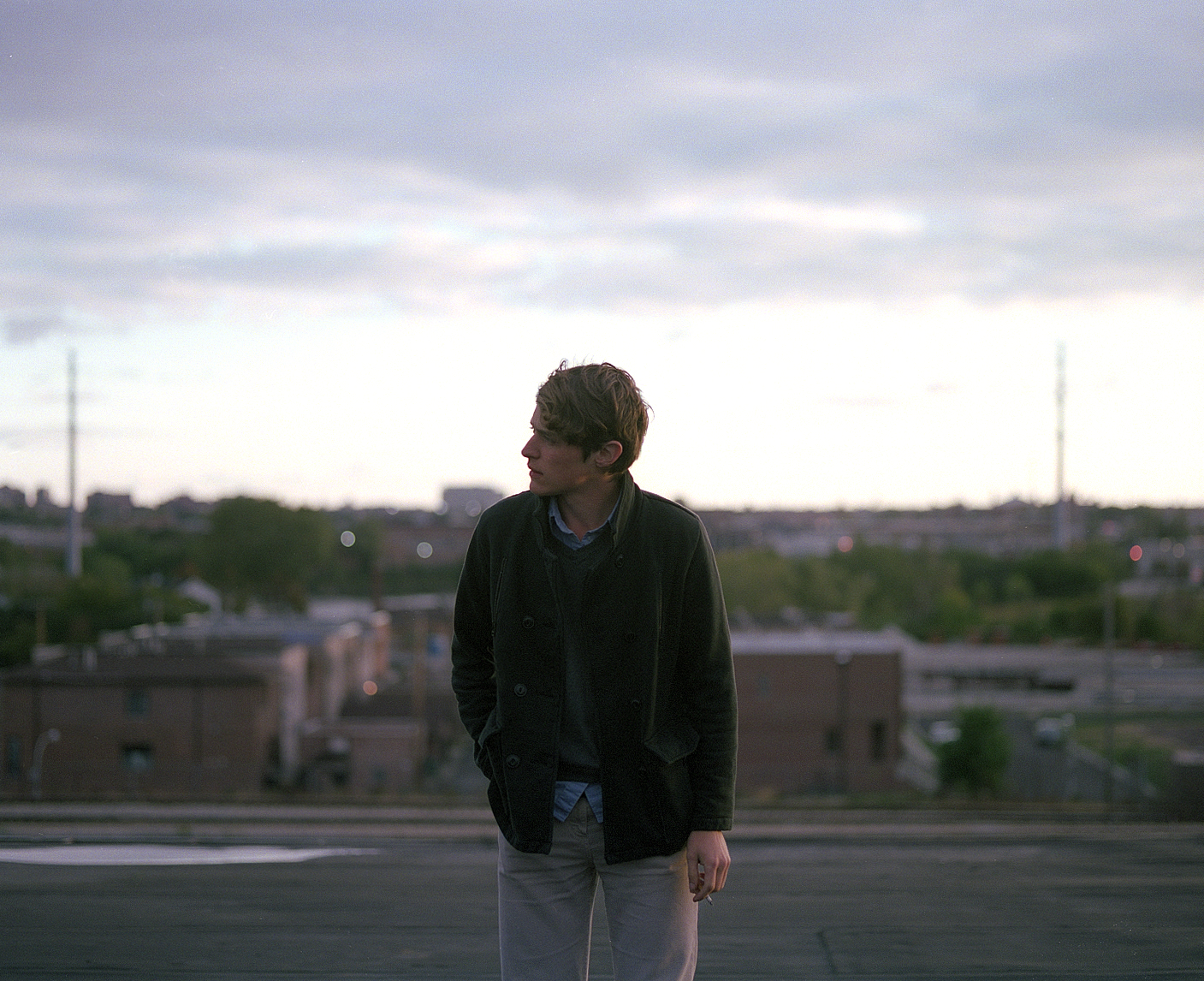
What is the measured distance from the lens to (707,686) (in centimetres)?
166

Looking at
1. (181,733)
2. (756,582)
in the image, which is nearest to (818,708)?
(181,733)

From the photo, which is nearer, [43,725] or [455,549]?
[43,725]

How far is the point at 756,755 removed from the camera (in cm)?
2175

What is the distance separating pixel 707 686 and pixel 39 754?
18.8 metres

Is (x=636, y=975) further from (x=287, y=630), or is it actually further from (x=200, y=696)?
(x=287, y=630)

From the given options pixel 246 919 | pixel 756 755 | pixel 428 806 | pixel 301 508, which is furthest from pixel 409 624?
pixel 246 919

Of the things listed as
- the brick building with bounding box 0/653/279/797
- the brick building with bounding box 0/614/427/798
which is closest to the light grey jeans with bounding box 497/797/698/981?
the brick building with bounding box 0/614/427/798

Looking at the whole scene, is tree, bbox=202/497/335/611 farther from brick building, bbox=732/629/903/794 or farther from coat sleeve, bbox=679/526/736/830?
coat sleeve, bbox=679/526/736/830

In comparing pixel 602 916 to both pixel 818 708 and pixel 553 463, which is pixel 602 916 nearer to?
pixel 553 463

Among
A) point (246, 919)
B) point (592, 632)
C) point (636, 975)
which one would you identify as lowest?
point (246, 919)

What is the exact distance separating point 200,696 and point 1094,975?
18.6m

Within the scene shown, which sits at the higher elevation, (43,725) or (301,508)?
(301,508)

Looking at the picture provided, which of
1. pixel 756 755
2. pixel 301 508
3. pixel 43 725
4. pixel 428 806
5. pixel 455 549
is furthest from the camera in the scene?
pixel 455 549

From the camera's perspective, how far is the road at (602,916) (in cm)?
271
